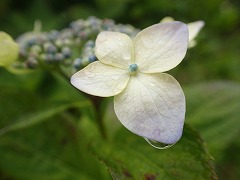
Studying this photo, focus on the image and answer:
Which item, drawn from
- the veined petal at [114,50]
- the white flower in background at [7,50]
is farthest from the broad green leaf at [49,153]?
the veined petal at [114,50]

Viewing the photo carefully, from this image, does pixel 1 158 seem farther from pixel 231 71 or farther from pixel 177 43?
pixel 231 71

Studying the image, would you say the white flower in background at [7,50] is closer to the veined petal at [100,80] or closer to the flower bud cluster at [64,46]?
the flower bud cluster at [64,46]

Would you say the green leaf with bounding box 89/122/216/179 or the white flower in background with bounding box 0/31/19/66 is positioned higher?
the white flower in background with bounding box 0/31/19/66

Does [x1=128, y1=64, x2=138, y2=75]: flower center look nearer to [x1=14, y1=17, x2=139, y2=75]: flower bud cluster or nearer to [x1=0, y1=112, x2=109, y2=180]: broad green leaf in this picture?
[x1=14, y1=17, x2=139, y2=75]: flower bud cluster

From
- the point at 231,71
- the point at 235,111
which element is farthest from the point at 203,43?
the point at 235,111

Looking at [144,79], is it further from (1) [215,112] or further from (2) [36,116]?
(1) [215,112]

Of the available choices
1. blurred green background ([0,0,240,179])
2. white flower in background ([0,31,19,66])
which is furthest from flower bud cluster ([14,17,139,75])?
blurred green background ([0,0,240,179])
